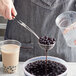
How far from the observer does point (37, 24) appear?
65.6 inches

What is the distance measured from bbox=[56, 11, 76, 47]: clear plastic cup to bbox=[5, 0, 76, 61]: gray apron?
0.52 feet

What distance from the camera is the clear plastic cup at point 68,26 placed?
1.37 m

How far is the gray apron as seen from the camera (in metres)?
1.63

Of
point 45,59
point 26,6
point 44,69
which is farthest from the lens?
point 26,6

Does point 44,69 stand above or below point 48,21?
below

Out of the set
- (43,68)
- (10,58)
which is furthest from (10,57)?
(43,68)

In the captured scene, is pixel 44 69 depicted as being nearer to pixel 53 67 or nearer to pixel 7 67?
pixel 53 67

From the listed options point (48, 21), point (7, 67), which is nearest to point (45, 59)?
point (7, 67)

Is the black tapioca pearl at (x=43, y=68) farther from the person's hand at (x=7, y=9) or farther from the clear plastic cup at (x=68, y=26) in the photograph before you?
the person's hand at (x=7, y=9)

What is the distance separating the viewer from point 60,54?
1.72 metres

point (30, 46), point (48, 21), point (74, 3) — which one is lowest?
point (30, 46)

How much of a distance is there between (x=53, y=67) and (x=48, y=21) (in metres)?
0.42

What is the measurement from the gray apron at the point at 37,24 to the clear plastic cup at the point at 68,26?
0.16m

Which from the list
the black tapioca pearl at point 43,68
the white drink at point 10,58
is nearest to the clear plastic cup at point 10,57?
the white drink at point 10,58
